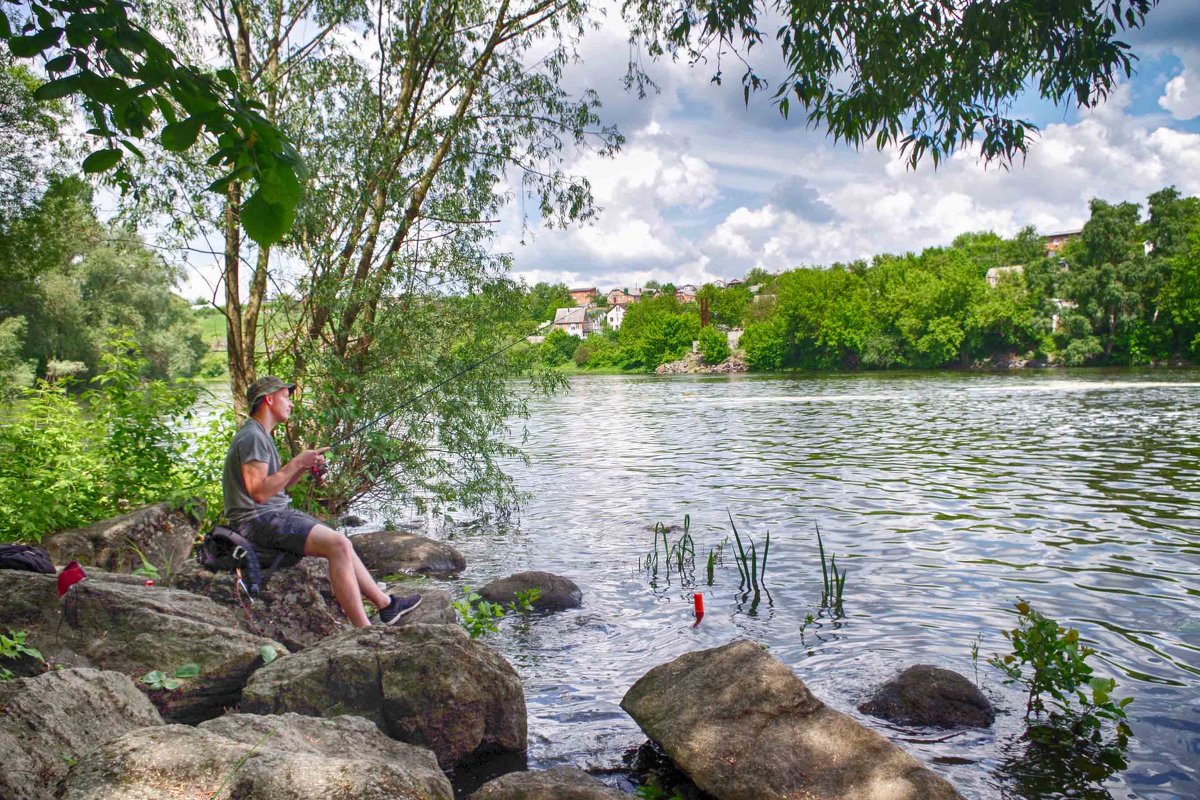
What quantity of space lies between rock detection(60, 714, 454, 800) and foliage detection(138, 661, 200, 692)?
1672 mm

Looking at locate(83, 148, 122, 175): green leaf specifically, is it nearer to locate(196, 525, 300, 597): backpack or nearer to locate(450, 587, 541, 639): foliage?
locate(196, 525, 300, 597): backpack

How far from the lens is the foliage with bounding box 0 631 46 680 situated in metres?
4.62

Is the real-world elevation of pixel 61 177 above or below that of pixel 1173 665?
above

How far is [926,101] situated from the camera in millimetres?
6035

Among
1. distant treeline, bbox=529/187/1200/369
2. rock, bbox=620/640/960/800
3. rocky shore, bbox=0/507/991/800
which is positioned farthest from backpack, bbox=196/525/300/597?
distant treeline, bbox=529/187/1200/369

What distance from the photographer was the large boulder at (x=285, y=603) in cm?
651

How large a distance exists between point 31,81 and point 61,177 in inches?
87.8

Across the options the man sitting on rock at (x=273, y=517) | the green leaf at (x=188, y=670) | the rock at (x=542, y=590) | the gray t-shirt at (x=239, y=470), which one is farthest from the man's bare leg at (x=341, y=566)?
the rock at (x=542, y=590)

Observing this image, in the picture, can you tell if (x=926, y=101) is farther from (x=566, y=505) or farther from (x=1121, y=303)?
(x=1121, y=303)

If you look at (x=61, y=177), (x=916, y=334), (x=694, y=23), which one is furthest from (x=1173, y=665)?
(x=916, y=334)

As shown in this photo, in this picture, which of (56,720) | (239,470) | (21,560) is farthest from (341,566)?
(56,720)

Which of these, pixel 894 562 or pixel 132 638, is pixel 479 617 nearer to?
pixel 132 638

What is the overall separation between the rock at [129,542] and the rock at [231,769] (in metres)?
6.02

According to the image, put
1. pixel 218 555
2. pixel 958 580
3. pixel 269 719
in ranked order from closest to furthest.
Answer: pixel 269 719
pixel 218 555
pixel 958 580
